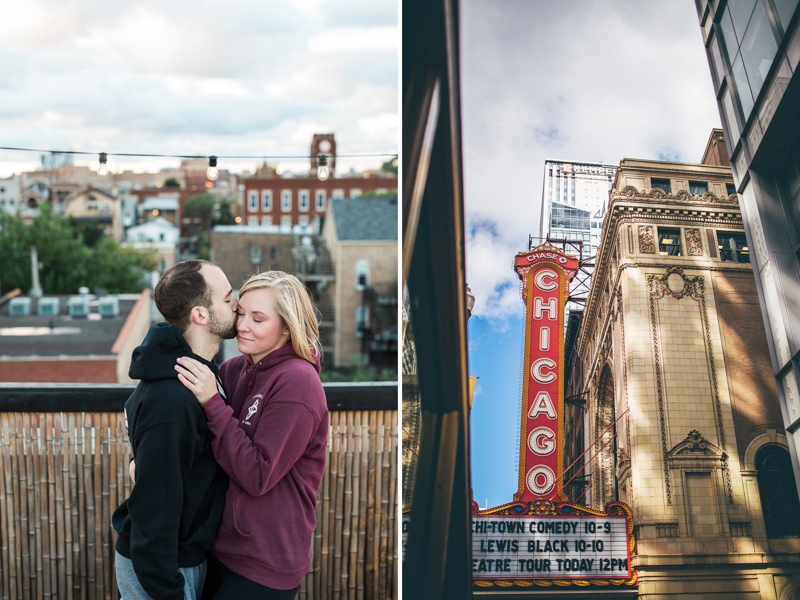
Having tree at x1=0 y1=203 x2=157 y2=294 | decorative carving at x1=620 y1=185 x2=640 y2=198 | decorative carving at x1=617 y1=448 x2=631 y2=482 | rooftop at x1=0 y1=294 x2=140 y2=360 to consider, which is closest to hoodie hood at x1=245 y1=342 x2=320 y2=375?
decorative carving at x1=617 y1=448 x2=631 y2=482

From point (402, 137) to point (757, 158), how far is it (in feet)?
3.25

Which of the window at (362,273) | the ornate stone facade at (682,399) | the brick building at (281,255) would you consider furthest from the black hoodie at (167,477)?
the brick building at (281,255)

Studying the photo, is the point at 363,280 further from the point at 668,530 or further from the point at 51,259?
the point at 668,530

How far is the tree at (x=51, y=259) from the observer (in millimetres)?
43906

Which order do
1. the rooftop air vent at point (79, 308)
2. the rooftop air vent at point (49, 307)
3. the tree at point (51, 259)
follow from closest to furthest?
the rooftop air vent at point (79, 308) < the rooftop air vent at point (49, 307) < the tree at point (51, 259)

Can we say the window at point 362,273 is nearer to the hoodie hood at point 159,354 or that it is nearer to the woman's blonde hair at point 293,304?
the woman's blonde hair at point 293,304

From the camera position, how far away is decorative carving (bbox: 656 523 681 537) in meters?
1.53

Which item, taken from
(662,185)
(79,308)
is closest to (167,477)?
(662,185)

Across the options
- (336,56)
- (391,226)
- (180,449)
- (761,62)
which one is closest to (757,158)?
(761,62)

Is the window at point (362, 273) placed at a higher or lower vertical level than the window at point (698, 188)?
higher

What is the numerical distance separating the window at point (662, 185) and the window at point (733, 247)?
0.56ft

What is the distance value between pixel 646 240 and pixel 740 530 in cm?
77

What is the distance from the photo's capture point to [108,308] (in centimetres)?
2838

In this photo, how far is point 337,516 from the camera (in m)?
2.95
